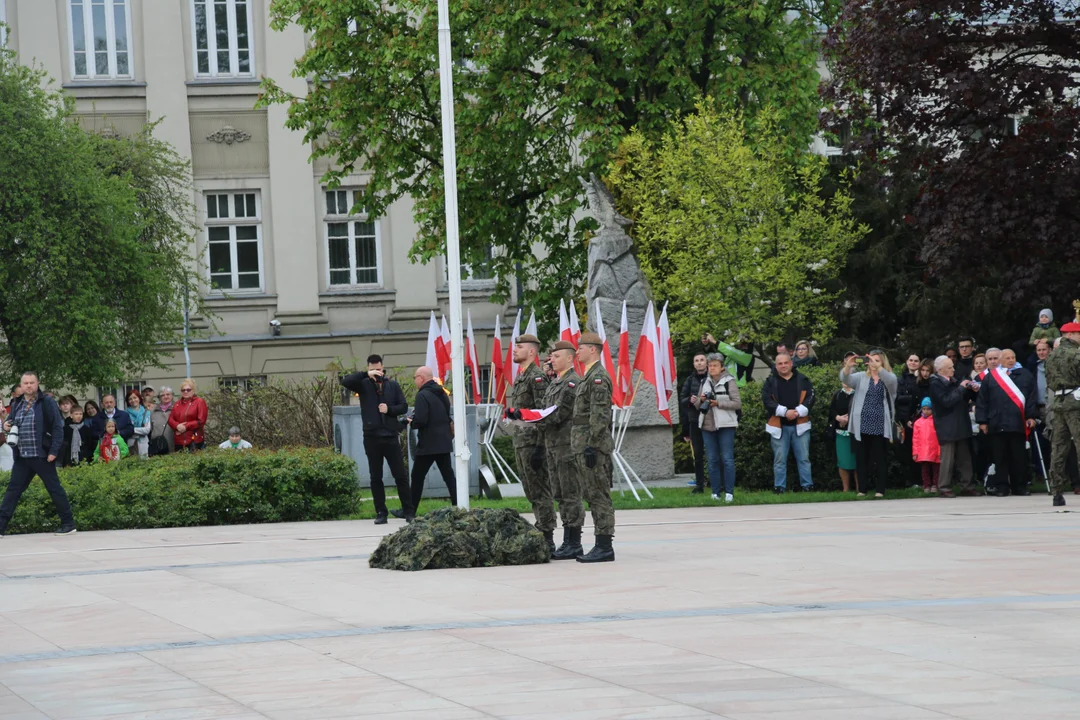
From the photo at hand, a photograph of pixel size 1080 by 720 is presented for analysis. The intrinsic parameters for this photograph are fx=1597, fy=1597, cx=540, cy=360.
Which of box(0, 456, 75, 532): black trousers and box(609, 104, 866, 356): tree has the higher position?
box(609, 104, 866, 356): tree

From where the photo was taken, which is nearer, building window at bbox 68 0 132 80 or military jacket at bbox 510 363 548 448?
military jacket at bbox 510 363 548 448

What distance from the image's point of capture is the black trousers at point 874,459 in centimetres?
1980

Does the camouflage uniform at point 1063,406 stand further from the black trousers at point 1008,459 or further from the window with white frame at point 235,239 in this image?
the window with white frame at point 235,239

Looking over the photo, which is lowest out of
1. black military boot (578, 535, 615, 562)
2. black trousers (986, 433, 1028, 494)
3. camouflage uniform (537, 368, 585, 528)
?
black military boot (578, 535, 615, 562)

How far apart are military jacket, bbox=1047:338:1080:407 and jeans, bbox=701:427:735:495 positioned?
13.1ft

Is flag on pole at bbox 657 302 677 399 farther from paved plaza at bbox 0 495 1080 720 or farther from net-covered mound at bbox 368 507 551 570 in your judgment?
net-covered mound at bbox 368 507 551 570

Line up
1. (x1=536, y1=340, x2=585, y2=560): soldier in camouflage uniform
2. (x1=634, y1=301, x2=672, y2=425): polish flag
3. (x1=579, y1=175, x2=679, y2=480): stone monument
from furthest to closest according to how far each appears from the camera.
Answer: (x1=579, y1=175, x2=679, y2=480): stone monument
(x1=634, y1=301, x2=672, y2=425): polish flag
(x1=536, y1=340, x2=585, y2=560): soldier in camouflage uniform

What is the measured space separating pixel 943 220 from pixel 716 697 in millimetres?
18090

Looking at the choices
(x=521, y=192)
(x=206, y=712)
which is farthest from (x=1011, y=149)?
(x=206, y=712)

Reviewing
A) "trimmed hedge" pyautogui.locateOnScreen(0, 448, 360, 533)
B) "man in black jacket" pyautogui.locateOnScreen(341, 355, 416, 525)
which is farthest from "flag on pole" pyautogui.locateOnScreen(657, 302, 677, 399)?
"man in black jacket" pyautogui.locateOnScreen(341, 355, 416, 525)

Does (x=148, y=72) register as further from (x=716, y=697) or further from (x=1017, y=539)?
(x=716, y=697)

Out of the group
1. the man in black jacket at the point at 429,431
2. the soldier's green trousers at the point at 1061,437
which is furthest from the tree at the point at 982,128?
the man in black jacket at the point at 429,431

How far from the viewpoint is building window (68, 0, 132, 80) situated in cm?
3734

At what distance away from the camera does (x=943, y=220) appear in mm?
24141
